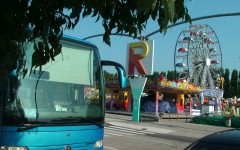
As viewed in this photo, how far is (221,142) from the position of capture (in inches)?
139

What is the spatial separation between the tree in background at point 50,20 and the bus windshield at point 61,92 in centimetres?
199

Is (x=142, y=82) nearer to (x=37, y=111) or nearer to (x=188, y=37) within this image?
(x=37, y=111)

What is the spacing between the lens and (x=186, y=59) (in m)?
64.8

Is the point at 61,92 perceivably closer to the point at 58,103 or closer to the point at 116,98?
the point at 58,103

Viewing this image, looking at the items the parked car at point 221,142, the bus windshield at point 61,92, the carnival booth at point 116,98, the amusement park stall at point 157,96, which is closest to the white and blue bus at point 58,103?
the bus windshield at point 61,92

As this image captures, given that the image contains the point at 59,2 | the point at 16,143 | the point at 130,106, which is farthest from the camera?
the point at 130,106

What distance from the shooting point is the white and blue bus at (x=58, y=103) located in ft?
18.0

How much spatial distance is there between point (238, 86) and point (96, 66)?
108 meters

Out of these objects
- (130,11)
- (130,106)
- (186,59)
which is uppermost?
(186,59)

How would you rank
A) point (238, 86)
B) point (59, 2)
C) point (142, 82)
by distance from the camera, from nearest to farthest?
point (59, 2), point (142, 82), point (238, 86)

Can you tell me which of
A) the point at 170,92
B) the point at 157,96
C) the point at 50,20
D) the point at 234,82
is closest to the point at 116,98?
the point at 170,92

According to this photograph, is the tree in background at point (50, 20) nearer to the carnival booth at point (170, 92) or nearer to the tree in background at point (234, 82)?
the carnival booth at point (170, 92)

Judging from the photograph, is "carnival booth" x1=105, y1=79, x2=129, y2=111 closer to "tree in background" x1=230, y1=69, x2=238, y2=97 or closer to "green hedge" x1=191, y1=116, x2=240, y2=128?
"green hedge" x1=191, y1=116, x2=240, y2=128

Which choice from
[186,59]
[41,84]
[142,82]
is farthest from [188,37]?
[41,84]
